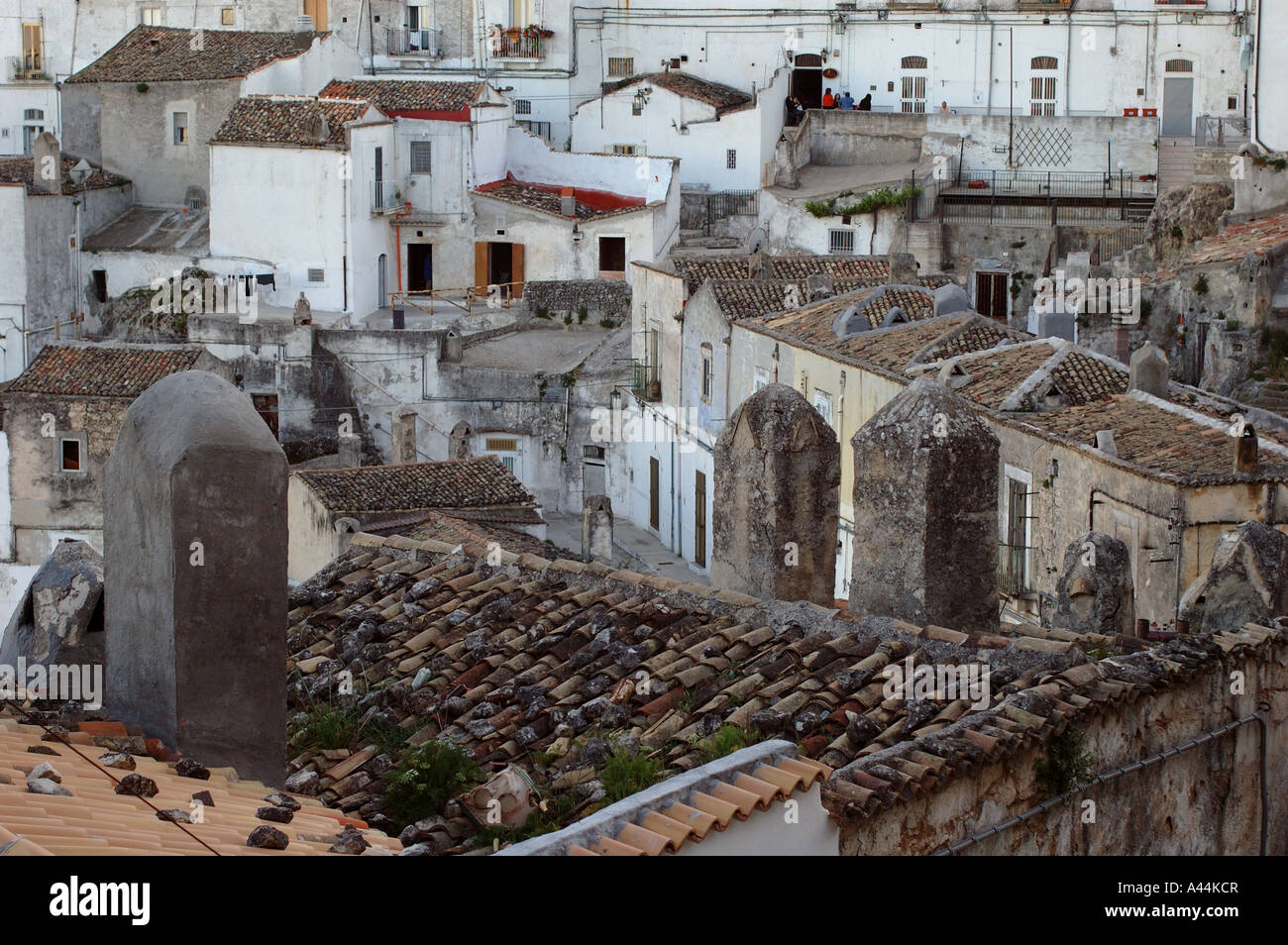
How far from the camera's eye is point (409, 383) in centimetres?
4250

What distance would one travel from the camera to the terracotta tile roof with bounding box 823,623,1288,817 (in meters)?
8.67

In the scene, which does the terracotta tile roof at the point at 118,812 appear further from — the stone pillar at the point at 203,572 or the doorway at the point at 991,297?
the doorway at the point at 991,297

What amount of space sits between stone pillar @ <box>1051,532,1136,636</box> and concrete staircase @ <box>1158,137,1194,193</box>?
38.4 metres

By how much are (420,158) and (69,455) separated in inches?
604

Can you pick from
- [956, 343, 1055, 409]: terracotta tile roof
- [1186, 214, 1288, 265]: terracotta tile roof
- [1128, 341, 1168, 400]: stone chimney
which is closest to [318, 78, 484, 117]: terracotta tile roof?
[1186, 214, 1288, 265]: terracotta tile roof

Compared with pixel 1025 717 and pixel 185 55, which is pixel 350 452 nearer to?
pixel 185 55

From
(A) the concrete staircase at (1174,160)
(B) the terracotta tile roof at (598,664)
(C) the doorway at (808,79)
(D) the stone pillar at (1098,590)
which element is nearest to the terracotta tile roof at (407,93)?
(C) the doorway at (808,79)

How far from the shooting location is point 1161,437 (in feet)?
72.2

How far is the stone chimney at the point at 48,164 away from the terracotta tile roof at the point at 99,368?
1216 cm

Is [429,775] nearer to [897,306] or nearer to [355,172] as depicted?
[897,306]

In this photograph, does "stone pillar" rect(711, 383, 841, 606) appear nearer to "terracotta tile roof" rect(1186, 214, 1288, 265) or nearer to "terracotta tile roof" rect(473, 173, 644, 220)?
"terracotta tile roof" rect(1186, 214, 1288, 265)

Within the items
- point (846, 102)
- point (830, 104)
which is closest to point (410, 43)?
→ point (830, 104)

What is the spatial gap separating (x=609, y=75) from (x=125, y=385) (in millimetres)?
23435
